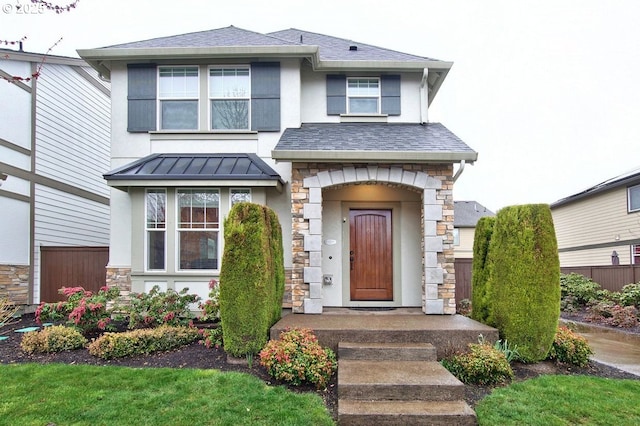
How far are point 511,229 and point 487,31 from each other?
63.1ft

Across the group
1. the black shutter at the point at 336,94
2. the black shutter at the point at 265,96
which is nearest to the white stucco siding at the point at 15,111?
the black shutter at the point at 265,96

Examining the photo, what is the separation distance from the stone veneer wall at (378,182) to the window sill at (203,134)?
1.77m

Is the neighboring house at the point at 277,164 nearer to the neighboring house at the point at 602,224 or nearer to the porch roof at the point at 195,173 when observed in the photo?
the porch roof at the point at 195,173

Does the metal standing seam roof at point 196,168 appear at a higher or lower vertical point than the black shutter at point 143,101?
lower

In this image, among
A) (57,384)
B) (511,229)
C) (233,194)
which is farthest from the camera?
(233,194)

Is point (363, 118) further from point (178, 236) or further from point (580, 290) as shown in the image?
point (580, 290)

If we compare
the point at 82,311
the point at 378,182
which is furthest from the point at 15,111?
the point at 378,182

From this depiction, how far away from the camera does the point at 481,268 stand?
20.6 ft

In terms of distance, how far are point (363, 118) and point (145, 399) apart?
6.79 meters

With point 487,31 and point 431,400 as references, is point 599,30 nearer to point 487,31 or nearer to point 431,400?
point 487,31

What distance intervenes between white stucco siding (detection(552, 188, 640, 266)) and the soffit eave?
31.7 ft

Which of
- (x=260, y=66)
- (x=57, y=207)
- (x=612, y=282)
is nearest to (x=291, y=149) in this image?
(x=260, y=66)

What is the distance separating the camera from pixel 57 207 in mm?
9867

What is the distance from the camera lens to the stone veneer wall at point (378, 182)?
6746 mm
